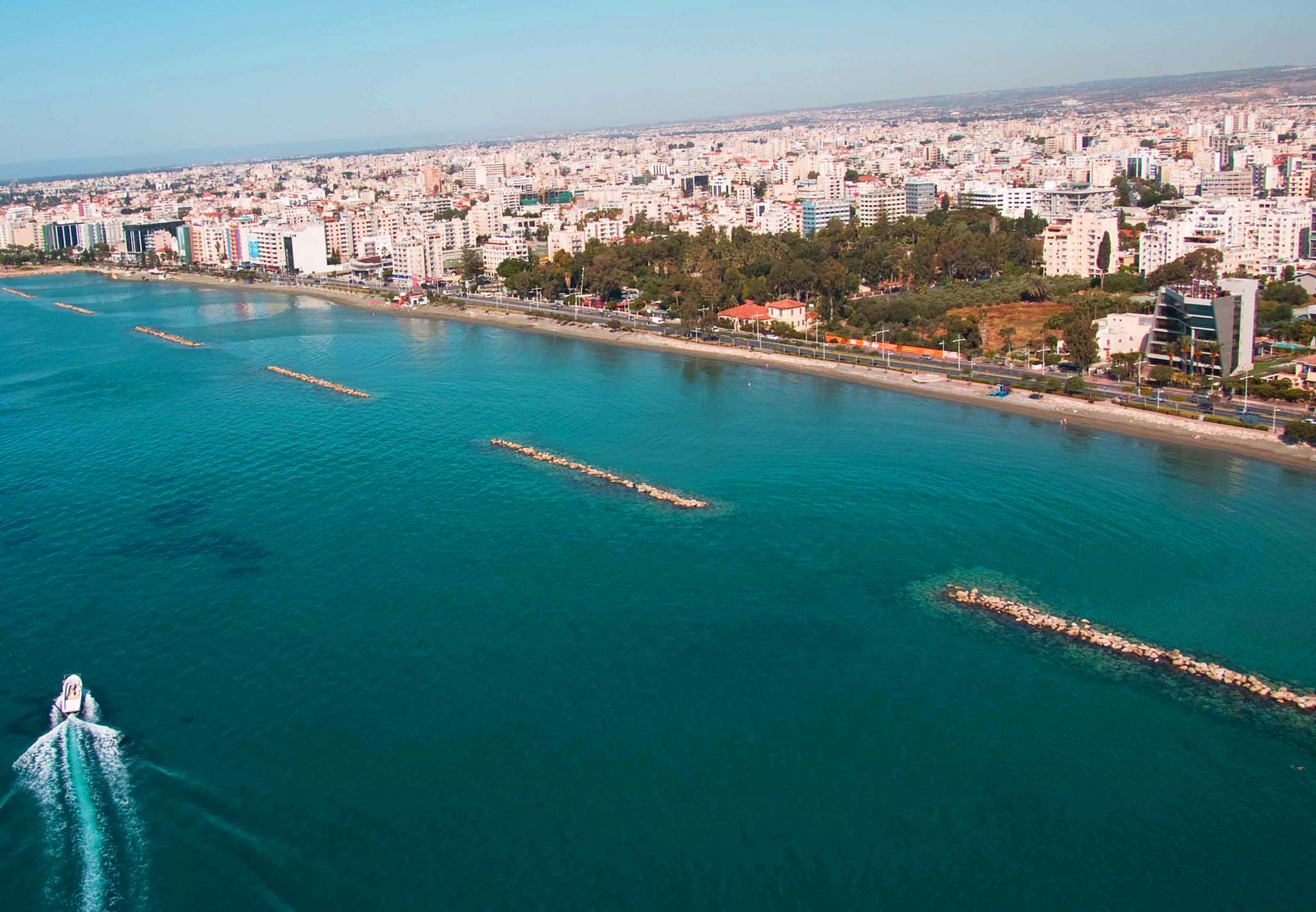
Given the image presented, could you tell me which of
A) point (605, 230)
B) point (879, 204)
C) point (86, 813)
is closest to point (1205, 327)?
point (86, 813)

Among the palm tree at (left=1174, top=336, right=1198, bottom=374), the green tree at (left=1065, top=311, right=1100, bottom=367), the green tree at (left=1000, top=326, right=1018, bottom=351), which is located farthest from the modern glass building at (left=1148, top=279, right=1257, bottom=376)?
the green tree at (left=1000, top=326, right=1018, bottom=351)

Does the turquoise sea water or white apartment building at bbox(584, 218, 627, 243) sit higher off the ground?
white apartment building at bbox(584, 218, 627, 243)

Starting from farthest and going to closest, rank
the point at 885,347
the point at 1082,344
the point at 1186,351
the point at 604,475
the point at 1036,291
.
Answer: the point at 1036,291
the point at 885,347
the point at 1082,344
the point at 1186,351
the point at 604,475

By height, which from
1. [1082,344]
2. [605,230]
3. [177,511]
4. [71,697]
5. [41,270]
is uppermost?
[605,230]

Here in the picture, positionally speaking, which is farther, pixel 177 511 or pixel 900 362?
pixel 900 362

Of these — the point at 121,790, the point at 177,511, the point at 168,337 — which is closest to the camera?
the point at 121,790

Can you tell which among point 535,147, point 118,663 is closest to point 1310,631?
point 118,663

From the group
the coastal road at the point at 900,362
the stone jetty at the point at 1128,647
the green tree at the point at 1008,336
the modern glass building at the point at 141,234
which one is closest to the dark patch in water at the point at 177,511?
the stone jetty at the point at 1128,647

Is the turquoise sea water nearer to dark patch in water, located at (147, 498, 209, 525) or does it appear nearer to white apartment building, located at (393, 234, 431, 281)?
dark patch in water, located at (147, 498, 209, 525)

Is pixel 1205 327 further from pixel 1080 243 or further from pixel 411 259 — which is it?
pixel 411 259
